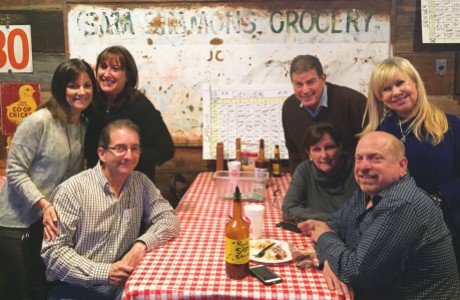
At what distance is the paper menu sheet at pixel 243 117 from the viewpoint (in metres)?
3.22

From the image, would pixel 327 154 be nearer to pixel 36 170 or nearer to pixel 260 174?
pixel 260 174

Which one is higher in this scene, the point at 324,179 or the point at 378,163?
the point at 378,163

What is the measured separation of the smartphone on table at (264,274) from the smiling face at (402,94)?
1.06 metres

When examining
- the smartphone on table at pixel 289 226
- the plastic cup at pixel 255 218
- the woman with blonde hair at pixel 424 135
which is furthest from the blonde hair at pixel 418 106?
the plastic cup at pixel 255 218

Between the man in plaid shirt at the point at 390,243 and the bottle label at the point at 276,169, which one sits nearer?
the man in plaid shirt at the point at 390,243

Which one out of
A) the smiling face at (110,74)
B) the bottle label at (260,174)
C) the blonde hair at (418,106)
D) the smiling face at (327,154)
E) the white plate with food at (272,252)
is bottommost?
the white plate with food at (272,252)

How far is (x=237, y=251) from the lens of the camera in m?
1.43

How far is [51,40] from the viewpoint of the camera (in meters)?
3.21

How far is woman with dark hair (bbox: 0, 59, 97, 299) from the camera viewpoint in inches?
81.9

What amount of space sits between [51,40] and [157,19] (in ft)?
2.67

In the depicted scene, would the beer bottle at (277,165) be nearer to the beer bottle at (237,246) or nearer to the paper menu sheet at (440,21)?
the paper menu sheet at (440,21)

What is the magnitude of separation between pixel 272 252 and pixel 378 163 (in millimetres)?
517

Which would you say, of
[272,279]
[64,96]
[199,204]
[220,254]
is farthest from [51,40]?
[272,279]

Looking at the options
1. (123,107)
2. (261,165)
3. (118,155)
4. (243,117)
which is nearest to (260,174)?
(261,165)
